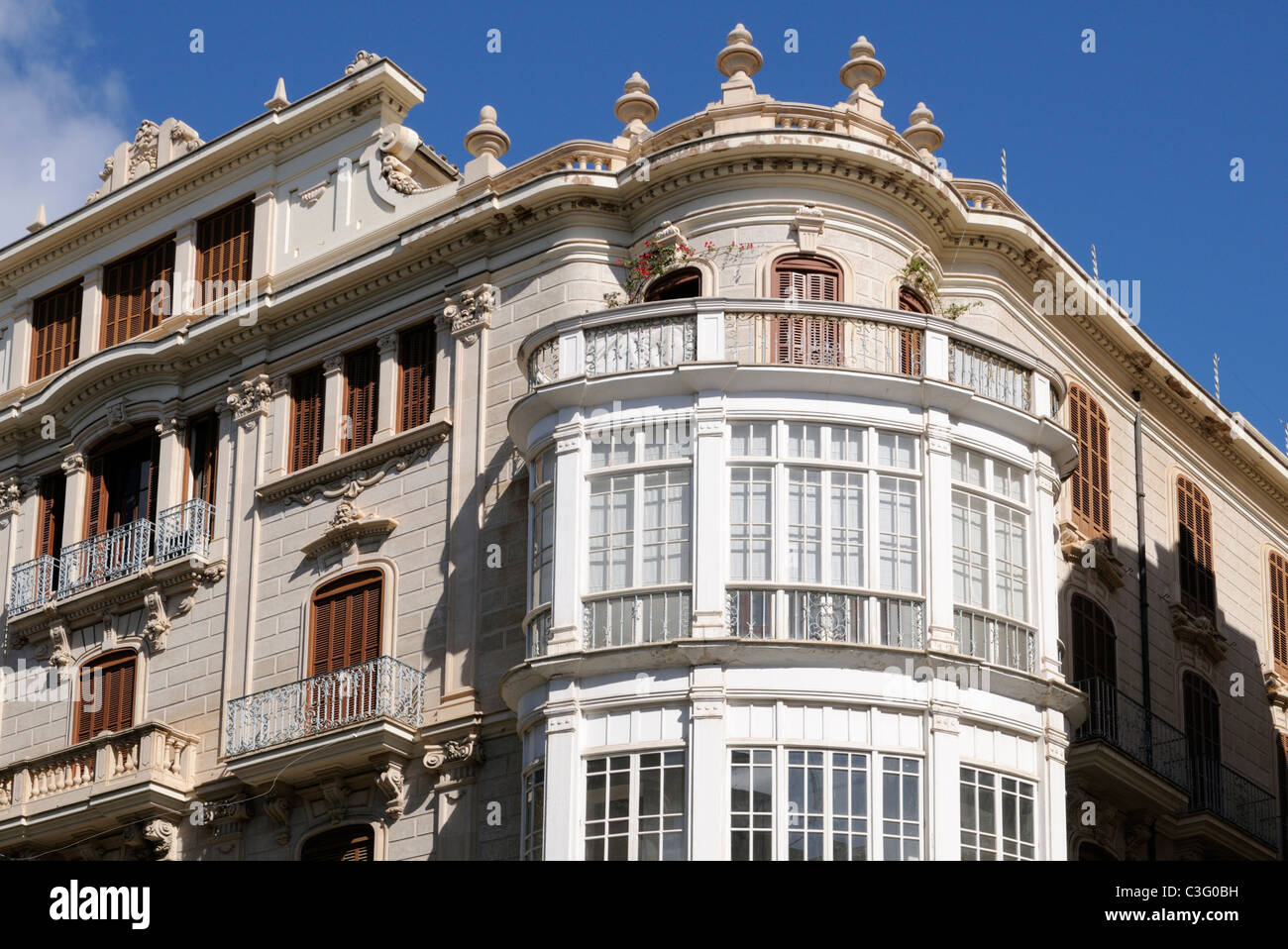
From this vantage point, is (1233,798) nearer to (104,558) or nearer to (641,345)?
(641,345)

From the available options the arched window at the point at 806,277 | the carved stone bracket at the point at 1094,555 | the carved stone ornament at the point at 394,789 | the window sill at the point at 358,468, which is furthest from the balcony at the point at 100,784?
the carved stone bracket at the point at 1094,555

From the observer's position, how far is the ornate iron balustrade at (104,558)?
1527 inches

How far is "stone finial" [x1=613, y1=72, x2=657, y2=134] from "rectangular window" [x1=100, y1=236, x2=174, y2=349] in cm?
895

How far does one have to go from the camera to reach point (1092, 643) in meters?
36.0

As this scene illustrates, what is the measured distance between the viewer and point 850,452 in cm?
3109

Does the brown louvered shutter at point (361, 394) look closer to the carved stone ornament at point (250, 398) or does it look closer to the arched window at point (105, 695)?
the carved stone ornament at point (250, 398)

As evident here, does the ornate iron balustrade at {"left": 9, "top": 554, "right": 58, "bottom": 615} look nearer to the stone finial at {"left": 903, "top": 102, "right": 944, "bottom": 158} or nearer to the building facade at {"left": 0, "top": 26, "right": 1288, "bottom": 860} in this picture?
the building facade at {"left": 0, "top": 26, "right": 1288, "bottom": 860}

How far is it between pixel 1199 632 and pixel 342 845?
14587mm

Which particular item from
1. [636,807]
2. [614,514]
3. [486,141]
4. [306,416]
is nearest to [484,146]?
[486,141]

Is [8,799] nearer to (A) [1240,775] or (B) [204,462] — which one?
(B) [204,462]

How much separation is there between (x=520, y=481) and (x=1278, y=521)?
17.5 meters

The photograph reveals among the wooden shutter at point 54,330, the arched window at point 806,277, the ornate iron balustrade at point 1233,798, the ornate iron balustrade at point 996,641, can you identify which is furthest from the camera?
the wooden shutter at point 54,330

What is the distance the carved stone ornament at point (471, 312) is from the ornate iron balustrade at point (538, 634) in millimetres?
6018
